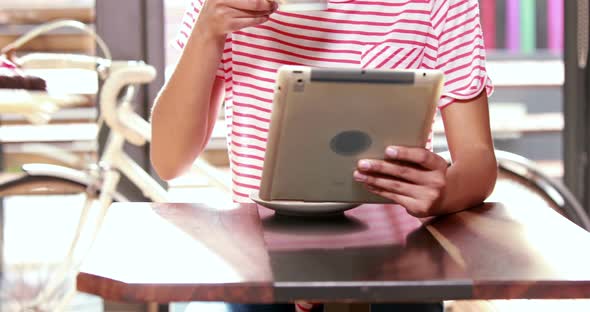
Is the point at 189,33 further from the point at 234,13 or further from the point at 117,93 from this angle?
the point at 117,93

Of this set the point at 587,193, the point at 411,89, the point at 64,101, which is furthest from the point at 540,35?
the point at 411,89

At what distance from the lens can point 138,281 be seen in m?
0.77

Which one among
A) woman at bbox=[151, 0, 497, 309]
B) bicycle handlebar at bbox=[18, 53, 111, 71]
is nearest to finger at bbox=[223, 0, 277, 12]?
woman at bbox=[151, 0, 497, 309]

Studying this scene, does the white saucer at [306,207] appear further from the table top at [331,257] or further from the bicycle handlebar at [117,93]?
the bicycle handlebar at [117,93]

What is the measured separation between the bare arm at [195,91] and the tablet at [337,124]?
184 mm

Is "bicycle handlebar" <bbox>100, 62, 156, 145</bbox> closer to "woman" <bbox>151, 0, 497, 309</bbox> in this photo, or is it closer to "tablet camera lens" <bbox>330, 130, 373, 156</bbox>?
"woman" <bbox>151, 0, 497, 309</bbox>

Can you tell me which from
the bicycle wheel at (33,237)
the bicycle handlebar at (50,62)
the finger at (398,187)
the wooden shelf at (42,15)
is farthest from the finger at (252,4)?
the wooden shelf at (42,15)

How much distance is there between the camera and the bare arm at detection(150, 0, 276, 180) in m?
1.04

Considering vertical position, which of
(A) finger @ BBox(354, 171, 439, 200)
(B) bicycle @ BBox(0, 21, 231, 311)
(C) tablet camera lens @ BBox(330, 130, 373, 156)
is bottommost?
(B) bicycle @ BBox(0, 21, 231, 311)

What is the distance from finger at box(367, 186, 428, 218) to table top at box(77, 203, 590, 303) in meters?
0.02

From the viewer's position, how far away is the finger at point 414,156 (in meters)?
0.93

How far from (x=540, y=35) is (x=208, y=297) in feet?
7.27

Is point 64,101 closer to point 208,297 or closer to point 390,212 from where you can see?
point 390,212

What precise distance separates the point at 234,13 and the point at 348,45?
0.26 meters
